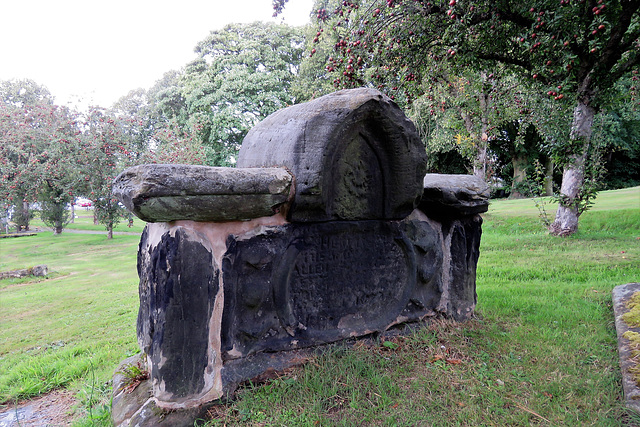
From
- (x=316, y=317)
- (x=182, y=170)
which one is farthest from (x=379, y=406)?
(x=182, y=170)

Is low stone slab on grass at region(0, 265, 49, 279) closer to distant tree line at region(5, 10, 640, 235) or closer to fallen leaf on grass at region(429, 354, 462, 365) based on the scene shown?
distant tree line at region(5, 10, 640, 235)

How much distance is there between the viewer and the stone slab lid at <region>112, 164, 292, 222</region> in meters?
1.69

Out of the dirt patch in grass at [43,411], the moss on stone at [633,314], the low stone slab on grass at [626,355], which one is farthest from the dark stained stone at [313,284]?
the moss on stone at [633,314]

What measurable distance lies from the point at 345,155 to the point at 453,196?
0.91 m

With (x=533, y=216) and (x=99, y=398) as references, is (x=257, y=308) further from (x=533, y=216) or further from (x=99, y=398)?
(x=533, y=216)

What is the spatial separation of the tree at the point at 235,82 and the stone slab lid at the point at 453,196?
1398 cm

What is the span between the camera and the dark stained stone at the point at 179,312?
5.94ft

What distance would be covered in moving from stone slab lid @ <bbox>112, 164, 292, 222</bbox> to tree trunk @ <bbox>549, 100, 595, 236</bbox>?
5.23 meters

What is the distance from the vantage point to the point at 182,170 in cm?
176

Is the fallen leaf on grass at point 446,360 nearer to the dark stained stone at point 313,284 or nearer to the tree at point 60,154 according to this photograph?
the dark stained stone at point 313,284

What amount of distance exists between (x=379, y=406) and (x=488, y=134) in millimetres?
11510

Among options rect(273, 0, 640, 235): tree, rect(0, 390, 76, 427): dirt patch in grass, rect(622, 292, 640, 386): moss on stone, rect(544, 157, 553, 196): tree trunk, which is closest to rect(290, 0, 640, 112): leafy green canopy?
rect(273, 0, 640, 235): tree

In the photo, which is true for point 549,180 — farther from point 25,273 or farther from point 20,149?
point 20,149

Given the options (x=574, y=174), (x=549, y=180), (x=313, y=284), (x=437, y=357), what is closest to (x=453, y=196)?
(x=437, y=357)
